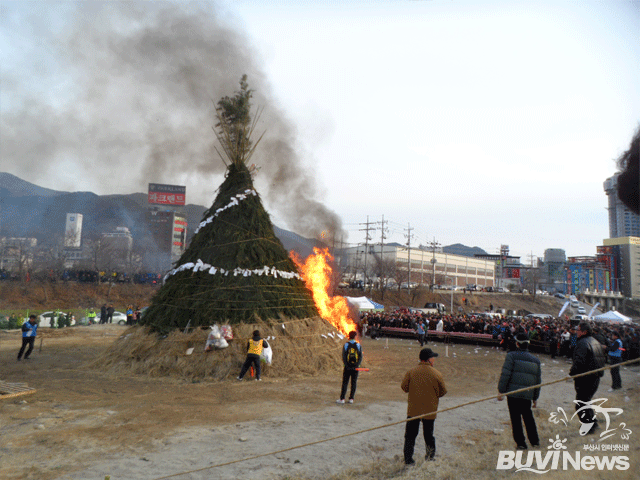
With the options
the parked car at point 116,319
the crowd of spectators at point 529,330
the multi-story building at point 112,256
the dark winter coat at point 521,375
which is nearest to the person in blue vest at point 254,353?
the dark winter coat at point 521,375

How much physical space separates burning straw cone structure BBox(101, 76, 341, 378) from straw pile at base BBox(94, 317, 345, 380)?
3cm

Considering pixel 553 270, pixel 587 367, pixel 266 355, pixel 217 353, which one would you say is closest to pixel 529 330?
Result: pixel 266 355

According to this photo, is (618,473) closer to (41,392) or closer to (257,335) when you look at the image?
(257,335)

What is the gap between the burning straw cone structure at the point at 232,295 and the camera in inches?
441

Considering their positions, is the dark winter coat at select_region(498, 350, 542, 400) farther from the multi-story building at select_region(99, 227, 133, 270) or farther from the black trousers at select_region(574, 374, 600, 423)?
the multi-story building at select_region(99, 227, 133, 270)

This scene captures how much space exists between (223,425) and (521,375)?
4.90 m

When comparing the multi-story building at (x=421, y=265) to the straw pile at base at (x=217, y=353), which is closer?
the straw pile at base at (x=217, y=353)

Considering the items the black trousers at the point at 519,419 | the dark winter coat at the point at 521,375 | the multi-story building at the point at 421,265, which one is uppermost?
the multi-story building at the point at 421,265

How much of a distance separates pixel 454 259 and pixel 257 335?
91654mm

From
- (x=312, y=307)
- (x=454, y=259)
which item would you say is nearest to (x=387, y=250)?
(x=454, y=259)

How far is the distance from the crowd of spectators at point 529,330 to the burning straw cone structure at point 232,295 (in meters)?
7.45

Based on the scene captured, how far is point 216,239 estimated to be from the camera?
13.1 m

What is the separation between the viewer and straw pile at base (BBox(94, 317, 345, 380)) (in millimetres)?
10891

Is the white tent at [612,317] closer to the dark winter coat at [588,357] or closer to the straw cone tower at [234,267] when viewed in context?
the straw cone tower at [234,267]
